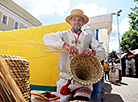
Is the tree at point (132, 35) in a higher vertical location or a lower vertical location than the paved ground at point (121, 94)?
higher

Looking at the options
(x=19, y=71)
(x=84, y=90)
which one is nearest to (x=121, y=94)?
(x=84, y=90)

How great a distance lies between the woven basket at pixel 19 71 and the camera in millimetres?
531

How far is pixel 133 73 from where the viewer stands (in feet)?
33.2

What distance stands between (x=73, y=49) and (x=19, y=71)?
2.19ft

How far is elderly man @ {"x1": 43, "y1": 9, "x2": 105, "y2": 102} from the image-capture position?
1.13m

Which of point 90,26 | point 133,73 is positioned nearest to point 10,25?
point 90,26

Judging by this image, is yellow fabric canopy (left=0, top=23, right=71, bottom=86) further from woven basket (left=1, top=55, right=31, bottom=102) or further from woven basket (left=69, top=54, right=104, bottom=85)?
woven basket (left=1, top=55, right=31, bottom=102)

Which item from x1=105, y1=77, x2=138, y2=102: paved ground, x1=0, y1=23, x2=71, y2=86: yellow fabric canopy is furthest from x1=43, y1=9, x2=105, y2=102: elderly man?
x1=105, y1=77, x2=138, y2=102: paved ground

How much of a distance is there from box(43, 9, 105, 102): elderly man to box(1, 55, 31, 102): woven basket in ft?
1.99

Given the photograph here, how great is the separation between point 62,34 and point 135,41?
1997cm

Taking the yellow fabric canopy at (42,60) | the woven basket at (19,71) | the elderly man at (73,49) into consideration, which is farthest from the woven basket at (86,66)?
the yellow fabric canopy at (42,60)

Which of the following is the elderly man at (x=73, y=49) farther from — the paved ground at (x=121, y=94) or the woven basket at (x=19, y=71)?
the paved ground at (x=121, y=94)

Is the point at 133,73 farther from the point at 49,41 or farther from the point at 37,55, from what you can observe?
the point at 49,41

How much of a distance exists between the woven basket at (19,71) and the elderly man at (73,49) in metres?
0.61
